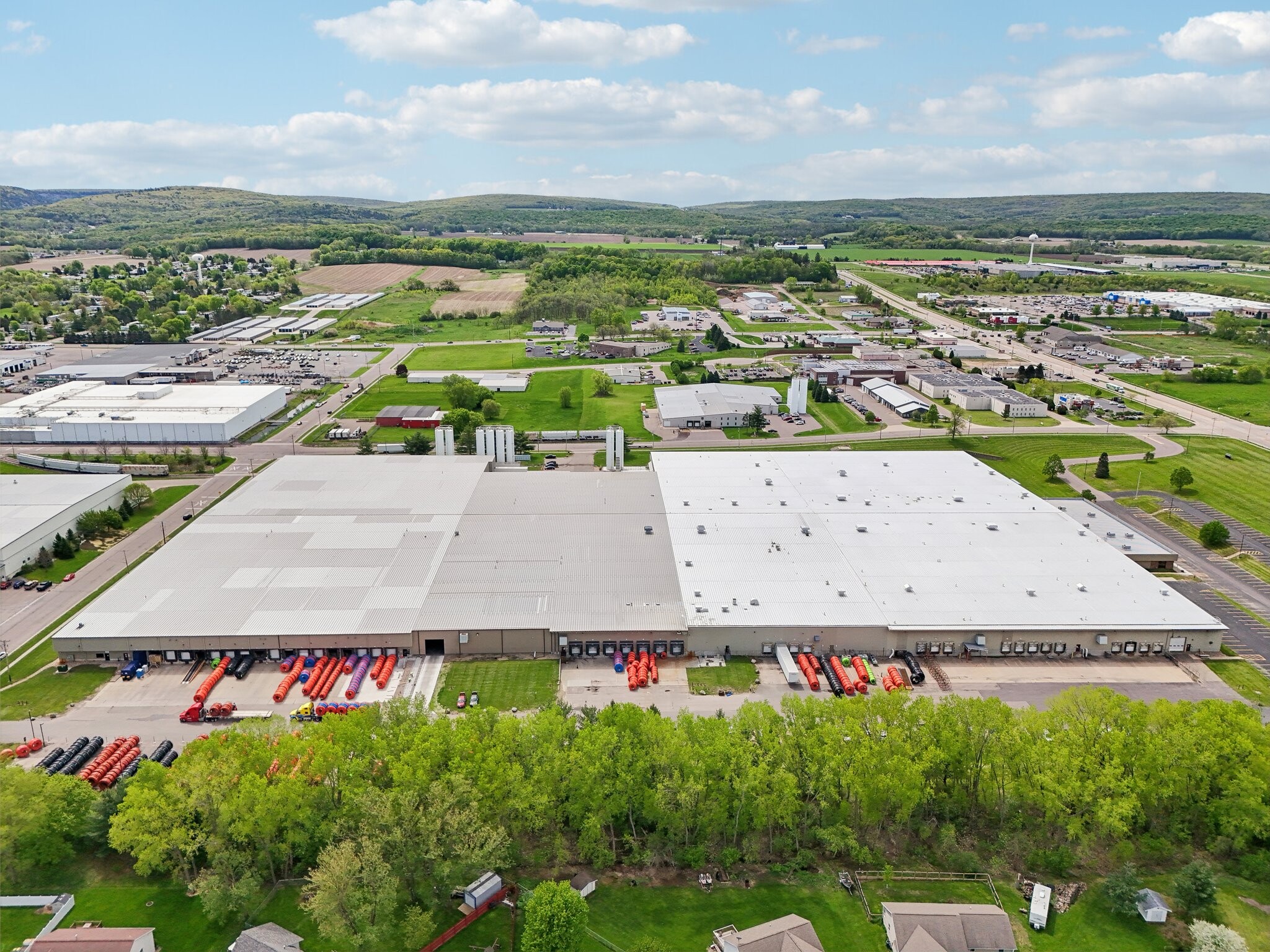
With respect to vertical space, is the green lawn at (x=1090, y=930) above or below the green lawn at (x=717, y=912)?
below

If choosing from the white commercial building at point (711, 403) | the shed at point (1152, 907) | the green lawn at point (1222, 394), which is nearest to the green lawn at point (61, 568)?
the white commercial building at point (711, 403)

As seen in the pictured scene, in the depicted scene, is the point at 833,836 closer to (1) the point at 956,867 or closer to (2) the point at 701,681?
(1) the point at 956,867

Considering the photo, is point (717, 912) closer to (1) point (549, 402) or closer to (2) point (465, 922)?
(2) point (465, 922)

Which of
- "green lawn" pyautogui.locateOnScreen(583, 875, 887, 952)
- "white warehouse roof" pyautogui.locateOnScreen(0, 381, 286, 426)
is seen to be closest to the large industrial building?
"green lawn" pyautogui.locateOnScreen(583, 875, 887, 952)

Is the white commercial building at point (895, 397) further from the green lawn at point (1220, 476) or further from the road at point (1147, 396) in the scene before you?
the road at point (1147, 396)

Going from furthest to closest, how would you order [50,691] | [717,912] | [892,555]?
[892,555]
[50,691]
[717,912]

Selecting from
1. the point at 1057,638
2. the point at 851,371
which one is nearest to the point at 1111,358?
the point at 851,371

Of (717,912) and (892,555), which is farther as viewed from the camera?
(892,555)

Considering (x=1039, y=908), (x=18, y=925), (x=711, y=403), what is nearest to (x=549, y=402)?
(x=711, y=403)

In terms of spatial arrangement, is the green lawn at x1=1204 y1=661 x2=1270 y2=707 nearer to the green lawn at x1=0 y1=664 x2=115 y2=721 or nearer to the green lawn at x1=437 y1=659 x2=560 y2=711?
the green lawn at x1=437 y1=659 x2=560 y2=711
